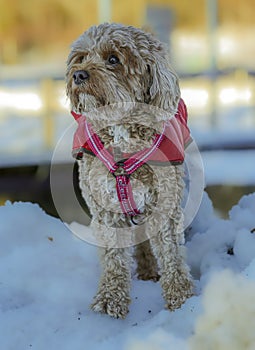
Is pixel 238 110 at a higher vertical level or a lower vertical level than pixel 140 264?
lower

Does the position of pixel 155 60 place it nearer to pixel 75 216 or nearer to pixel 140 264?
pixel 140 264

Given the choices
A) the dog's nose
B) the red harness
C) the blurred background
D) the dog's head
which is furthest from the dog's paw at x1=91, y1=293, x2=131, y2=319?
the blurred background

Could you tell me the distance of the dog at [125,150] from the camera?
3.01 metres

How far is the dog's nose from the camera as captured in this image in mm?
2912

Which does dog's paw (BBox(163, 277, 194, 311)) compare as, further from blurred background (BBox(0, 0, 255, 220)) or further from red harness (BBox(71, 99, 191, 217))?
blurred background (BBox(0, 0, 255, 220))

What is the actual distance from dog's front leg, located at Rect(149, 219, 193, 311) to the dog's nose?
908mm

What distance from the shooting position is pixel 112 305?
3277 mm

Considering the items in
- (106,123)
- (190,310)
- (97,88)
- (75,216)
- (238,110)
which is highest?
(97,88)

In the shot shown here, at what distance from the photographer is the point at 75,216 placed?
16.7 ft

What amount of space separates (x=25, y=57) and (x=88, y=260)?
7.29 meters

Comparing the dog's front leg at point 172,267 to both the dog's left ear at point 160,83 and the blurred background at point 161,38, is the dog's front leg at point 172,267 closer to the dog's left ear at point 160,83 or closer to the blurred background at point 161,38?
the dog's left ear at point 160,83

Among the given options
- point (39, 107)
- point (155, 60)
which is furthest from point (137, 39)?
point (39, 107)

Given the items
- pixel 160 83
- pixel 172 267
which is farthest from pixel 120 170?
pixel 172 267

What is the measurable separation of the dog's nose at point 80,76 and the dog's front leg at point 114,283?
101cm
